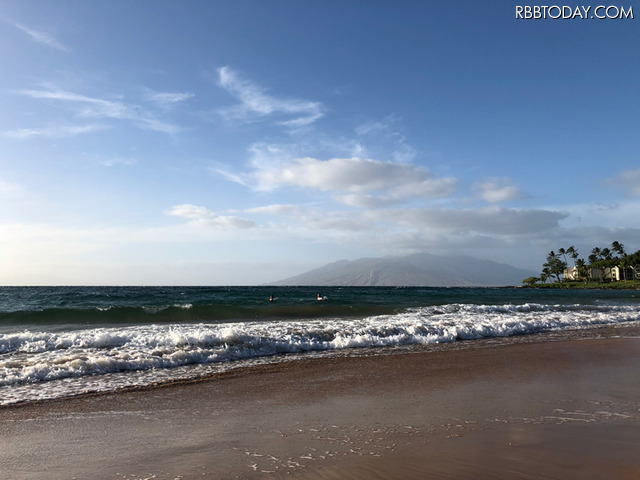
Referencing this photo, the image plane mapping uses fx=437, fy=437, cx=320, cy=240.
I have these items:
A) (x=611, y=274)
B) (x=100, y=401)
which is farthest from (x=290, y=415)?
(x=611, y=274)

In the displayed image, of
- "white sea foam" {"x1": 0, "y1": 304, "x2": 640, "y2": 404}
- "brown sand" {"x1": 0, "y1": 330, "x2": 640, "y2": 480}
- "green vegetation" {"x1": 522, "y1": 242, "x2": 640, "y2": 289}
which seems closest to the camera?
"brown sand" {"x1": 0, "y1": 330, "x2": 640, "y2": 480}

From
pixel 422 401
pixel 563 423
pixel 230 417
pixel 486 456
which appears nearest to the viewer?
pixel 486 456

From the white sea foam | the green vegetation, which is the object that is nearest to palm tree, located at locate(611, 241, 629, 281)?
the green vegetation

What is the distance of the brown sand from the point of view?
A: 4234mm

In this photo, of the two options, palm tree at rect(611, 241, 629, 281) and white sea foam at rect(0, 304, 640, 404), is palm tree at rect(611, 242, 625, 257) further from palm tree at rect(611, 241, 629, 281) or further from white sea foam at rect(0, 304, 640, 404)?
white sea foam at rect(0, 304, 640, 404)

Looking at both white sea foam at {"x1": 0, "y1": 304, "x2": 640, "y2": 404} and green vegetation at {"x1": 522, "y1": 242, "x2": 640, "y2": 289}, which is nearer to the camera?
white sea foam at {"x1": 0, "y1": 304, "x2": 640, "y2": 404}

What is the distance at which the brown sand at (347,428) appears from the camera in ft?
13.9

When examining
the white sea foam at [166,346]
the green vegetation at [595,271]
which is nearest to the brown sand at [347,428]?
the white sea foam at [166,346]

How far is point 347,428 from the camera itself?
5.43 meters

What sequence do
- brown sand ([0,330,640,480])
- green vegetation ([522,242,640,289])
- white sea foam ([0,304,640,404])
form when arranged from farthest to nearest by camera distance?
green vegetation ([522,242,640,289]), white sea foam ([0,304,640,404]), brown sand ([0,330,640,480])

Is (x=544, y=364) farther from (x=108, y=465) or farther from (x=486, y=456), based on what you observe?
(x=108, y=465)

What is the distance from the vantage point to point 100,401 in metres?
7.04

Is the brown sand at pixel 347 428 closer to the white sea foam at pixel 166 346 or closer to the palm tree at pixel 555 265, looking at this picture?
the white sea foam at pixel 166 346

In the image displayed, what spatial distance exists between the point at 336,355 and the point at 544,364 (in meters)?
4.98
